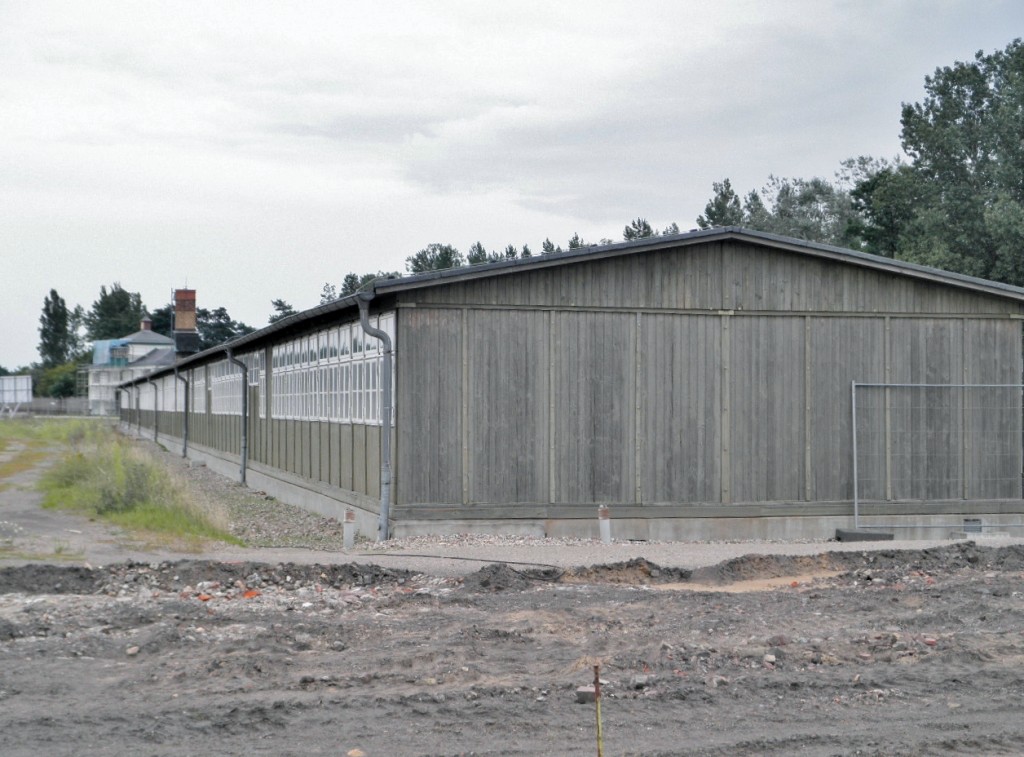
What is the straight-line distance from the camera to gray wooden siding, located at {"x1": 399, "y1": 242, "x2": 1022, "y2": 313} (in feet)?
56.7

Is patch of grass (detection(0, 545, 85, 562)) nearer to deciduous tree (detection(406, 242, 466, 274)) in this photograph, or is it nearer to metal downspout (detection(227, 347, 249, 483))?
metal downspout (detection(227, 347, 249, 483))

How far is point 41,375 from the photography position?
5576 inches

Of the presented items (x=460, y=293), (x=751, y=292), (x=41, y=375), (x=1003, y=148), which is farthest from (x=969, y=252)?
(x=41, y=375)

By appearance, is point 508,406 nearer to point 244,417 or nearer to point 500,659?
point 500,659

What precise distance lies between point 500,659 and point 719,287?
1044 centimetres

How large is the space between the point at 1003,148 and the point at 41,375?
121385 mm

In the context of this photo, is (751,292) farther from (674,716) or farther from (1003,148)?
(1003,148)

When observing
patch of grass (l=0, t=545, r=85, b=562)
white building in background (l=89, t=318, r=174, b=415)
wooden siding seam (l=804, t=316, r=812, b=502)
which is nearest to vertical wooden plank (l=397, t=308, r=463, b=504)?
patch of grass (l=0, t=545, r=85, b=562)

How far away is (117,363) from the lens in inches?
4444

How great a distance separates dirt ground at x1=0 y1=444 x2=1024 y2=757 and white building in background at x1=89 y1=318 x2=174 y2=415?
101 metres

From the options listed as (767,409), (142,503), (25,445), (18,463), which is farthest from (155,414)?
(767,409)

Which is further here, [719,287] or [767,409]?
[767,409]

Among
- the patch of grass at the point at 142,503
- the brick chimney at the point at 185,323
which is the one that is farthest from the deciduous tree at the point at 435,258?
the patch of grass at the point at 142,503

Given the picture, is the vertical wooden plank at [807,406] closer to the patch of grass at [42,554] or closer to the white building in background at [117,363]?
the patch of grass at [42,554]
